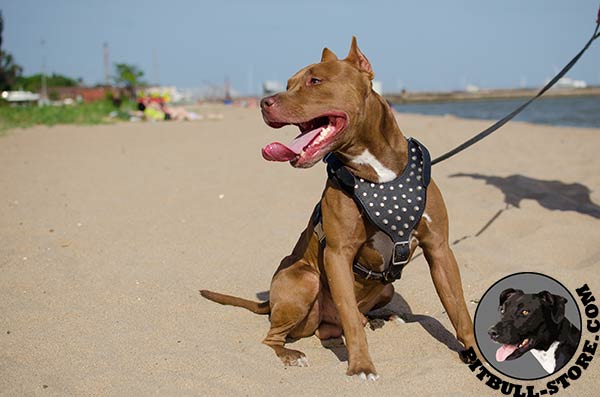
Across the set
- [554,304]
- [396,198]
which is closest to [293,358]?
[396,198]

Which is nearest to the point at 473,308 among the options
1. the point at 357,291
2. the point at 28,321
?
the point at 357,291

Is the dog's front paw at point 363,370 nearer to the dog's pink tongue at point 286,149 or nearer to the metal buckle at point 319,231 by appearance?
the metal buckle at point 319,231

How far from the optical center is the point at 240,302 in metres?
4.17

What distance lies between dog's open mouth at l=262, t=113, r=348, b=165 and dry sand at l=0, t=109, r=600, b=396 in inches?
43.0

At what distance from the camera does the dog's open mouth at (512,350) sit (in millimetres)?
3078

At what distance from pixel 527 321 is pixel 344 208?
1.05 meters

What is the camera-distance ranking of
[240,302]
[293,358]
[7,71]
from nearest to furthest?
[293,358]
[240,302]
[7,71]

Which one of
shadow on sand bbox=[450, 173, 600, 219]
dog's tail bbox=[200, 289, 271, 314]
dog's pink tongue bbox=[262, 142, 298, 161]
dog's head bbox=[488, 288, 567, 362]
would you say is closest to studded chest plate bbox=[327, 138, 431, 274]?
dog's pink tongue bbox=[262, 142, 298, 161]

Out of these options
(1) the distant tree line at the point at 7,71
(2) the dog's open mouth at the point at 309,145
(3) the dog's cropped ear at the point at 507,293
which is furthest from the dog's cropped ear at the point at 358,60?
(1) the distant tree line at the point at 7,71

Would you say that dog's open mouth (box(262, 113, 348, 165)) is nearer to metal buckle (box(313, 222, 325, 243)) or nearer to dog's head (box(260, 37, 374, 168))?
dog's head (box(260, 37, 374, 168))

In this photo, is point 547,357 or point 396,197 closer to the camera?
point 547,357

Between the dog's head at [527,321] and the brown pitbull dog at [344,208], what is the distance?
0.28 metres

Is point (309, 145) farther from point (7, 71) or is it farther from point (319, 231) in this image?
point (7, 71)

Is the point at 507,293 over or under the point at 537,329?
over
